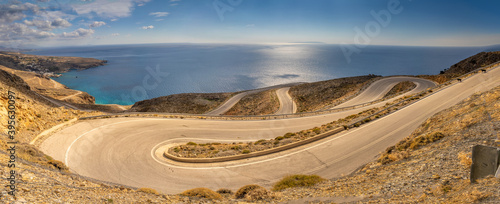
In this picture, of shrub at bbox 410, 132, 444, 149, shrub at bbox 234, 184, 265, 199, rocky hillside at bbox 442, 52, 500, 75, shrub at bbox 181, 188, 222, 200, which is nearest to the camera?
shrub at bbox 181, 188, 222, 200

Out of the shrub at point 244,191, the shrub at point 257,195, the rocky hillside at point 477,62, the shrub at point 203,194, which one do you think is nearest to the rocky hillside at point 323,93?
the rocky hillside at point 477,62

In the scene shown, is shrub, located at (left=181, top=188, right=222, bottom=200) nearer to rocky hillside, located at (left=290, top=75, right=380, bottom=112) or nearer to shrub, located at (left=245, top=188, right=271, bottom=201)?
shrub, located at (left=245, top=188, right=271, bottom=201)

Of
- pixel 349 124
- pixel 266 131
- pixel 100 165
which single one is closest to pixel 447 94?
pixel 349 124

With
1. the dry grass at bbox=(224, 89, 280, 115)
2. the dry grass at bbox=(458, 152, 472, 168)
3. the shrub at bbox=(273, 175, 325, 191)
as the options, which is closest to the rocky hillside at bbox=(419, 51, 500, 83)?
the dry grass at bbox=(224, 89, 280, 115)

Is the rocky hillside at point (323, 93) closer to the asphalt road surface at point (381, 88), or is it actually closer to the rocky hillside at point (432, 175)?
the asphalt road surface at point (381, 88)

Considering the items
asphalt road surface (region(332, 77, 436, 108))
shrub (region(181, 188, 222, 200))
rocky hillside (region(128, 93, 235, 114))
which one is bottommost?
rocky hillside (region(128, 93, 235, 114))

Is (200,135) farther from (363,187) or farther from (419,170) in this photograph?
(419,170)
